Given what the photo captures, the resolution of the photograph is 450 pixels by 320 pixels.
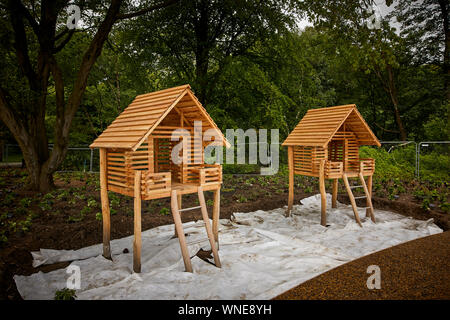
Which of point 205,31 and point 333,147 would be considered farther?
point 205,31

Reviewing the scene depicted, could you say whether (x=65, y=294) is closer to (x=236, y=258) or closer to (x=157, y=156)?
(x=236, y=258)

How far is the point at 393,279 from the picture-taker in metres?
4.49

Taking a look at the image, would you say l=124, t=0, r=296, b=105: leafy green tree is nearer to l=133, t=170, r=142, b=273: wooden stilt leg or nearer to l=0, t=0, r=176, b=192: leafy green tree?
l=0, t=0, r=176, b=192: leafy green tree

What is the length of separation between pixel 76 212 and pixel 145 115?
482 cm

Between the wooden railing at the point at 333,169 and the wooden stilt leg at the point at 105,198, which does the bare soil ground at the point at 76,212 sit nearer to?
the wooden stilt leg at the point at 105,198

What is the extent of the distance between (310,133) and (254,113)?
18.0 ft

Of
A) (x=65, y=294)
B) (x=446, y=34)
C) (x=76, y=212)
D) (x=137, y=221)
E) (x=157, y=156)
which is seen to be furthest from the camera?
(x=446, y=34)

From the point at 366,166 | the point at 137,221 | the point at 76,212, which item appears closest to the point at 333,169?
the point at 366,166

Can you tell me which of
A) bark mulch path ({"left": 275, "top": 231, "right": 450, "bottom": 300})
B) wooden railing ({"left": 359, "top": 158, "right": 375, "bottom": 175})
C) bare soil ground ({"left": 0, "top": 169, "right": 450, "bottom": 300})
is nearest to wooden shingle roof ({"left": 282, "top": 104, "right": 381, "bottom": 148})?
wooden railing ({"left": 359, "top": 158, "right": 375, "bottom": 175})

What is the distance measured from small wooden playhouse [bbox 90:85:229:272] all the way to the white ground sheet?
0.48 metres

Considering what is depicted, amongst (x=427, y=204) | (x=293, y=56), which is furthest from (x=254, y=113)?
(x=427, y=204)

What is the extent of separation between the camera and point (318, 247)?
24.2ft

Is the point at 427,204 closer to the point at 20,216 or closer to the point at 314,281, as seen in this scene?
the point at 314,281

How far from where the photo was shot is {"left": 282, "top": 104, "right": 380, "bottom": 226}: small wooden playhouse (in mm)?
9352
